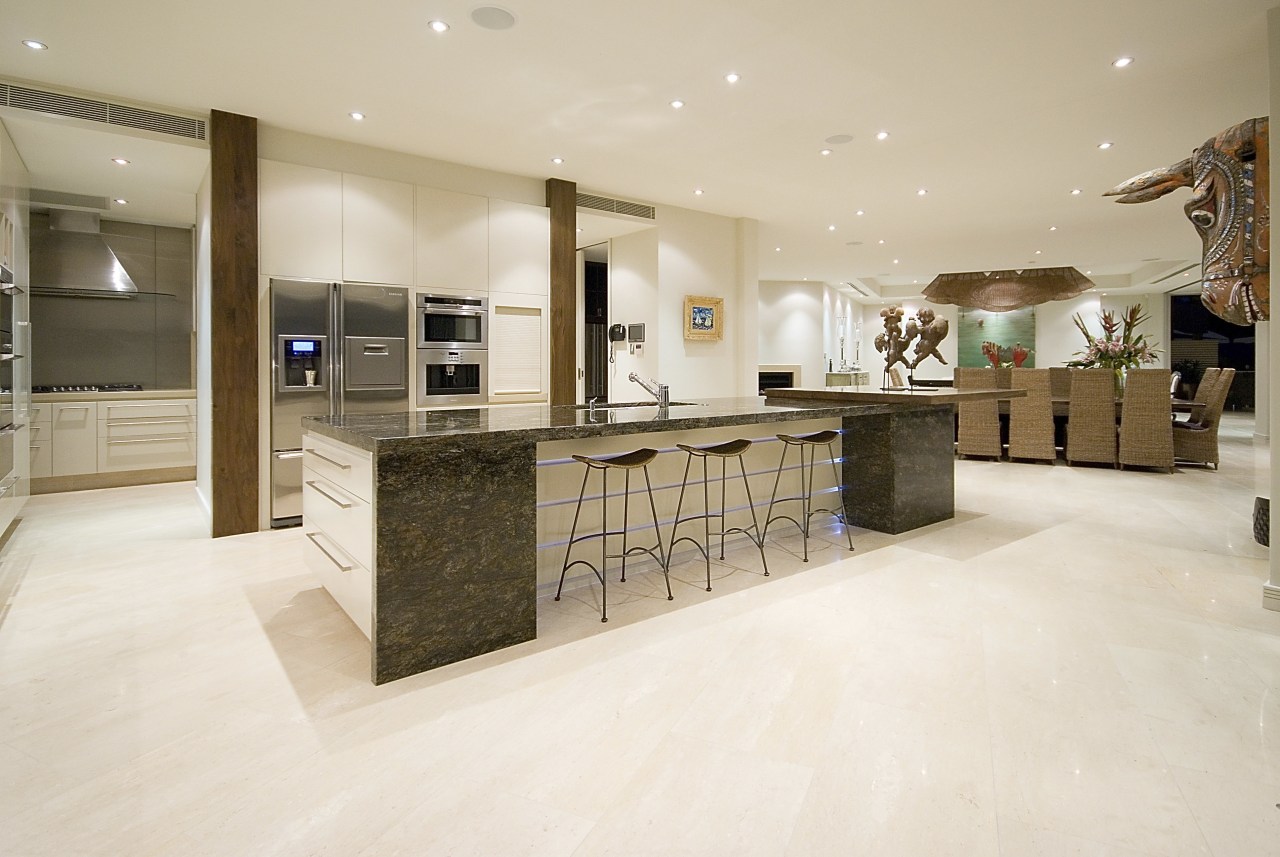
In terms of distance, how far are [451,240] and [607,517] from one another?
10.2 feet

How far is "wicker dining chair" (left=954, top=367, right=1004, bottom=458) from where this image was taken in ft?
25.3

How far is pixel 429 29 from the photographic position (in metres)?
3.39

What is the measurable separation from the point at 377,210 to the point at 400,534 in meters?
3.59

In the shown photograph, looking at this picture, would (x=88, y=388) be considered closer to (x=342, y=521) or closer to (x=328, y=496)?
(x=328, y=496)

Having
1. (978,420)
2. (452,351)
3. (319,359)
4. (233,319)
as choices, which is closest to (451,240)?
(452,351)

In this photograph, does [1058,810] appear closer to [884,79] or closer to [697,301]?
[884,79]

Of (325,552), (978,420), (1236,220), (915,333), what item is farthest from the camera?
(978,420)

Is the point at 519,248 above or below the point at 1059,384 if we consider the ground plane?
above

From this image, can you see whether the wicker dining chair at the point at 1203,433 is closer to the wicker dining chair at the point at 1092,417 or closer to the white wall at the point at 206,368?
the wicker dining chair at the point at 1092,417

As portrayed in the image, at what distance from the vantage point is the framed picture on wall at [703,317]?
23.8 feet

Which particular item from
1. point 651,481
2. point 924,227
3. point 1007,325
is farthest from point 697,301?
point 1007,325

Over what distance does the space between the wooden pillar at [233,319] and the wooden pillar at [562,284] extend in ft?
7.81

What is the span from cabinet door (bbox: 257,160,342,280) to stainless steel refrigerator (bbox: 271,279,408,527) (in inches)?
6.9

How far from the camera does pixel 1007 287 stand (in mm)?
11844
